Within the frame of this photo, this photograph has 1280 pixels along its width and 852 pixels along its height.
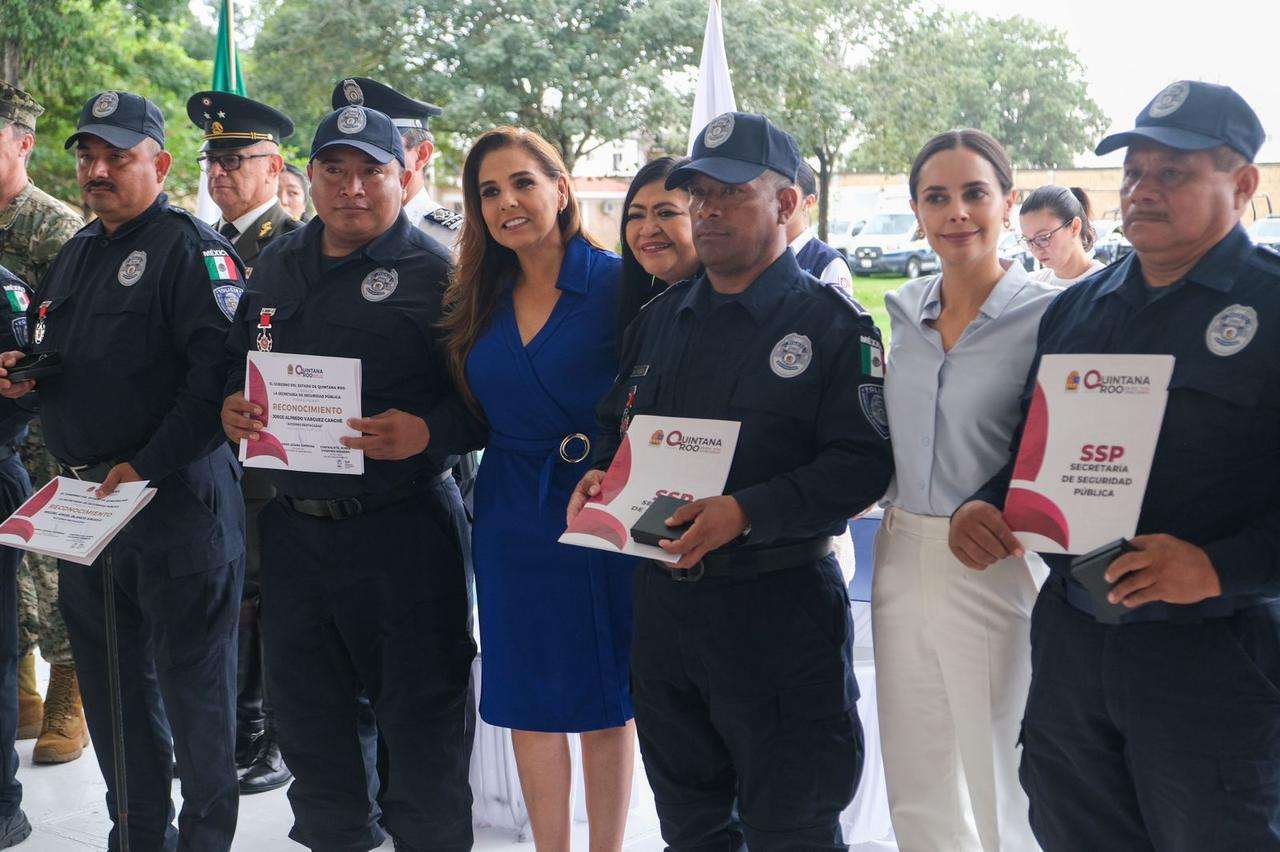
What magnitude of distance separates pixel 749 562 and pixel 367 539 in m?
0.89

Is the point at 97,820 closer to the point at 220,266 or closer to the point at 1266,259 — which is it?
the point at 220,266

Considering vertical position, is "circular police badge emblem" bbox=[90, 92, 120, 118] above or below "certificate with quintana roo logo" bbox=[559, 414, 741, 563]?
above

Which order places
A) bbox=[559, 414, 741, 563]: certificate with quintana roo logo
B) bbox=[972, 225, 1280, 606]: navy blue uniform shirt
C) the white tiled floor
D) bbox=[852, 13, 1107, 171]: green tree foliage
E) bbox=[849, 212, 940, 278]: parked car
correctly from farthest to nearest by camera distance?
bbox=[849, 212, 940, 278]: parked car
bbox=[852, 13, 1107, 171]: green tree foliage
the white tiled floor
bbox=[559, 414, 741, 563]: certificate with quintana roo logo
bbox=[972, 225, 1280, 606]: navy blue uniform shirt

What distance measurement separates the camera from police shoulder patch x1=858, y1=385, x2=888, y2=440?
211 cm

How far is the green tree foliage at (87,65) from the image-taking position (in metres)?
9.80

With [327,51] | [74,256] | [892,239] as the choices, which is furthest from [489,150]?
[327,51]

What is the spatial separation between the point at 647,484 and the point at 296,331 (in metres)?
0.97

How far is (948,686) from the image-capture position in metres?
2.28

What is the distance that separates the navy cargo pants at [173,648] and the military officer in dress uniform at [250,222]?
736mm

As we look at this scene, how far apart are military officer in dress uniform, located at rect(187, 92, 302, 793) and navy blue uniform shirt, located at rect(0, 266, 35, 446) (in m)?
0.68

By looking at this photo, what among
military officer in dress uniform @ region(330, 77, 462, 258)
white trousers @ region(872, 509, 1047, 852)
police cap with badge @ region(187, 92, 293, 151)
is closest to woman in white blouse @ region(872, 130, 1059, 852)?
white trousers @ region(872, 509, 1047, 852)

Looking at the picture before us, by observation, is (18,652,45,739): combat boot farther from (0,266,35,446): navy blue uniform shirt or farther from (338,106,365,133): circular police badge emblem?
(338,106,365,133): circular police badge emblem

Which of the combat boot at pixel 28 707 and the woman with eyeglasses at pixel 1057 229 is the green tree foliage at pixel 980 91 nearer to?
the woman with eyeglasses at pixel 1057 229

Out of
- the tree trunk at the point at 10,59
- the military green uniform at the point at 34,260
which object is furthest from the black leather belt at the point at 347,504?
the tree trunk at the point at 10,59
